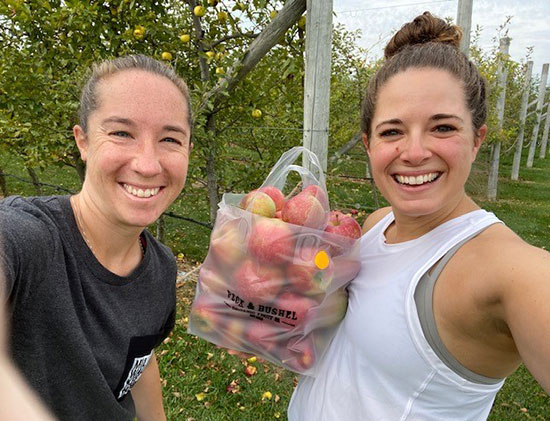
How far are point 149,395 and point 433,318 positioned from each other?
1.15m

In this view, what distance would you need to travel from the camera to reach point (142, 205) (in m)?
1.17

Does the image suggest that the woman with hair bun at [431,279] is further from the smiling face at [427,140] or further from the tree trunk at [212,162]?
the tree trunk at [212,162]

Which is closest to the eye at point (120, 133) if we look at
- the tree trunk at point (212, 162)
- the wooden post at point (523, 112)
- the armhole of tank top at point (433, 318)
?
the armhole of tank top at point (433, 318)

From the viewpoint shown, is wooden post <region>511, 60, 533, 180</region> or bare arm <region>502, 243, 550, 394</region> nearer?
bare arm <region>502, 243, 550, 394</region>

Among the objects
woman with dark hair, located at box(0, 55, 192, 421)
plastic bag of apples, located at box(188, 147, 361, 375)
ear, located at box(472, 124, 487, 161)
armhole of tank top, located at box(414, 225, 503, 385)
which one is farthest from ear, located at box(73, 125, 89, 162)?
ear, located at box(472, 124, 487, 161)

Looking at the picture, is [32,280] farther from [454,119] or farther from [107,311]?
[454,119]

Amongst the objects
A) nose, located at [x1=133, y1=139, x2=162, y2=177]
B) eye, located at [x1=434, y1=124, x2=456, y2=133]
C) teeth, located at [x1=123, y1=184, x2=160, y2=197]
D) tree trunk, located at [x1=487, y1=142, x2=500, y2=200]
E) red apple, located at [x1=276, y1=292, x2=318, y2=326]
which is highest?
eye, located at [x1=434, y1=124, x2=456, y2=133]

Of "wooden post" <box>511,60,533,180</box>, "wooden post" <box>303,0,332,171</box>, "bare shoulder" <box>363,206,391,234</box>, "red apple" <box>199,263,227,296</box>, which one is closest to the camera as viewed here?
"red apple" <box>199,263,227,296</box>

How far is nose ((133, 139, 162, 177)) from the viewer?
1.14 meters

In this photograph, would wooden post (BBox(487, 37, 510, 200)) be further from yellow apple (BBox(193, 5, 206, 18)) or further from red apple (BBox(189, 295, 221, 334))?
red apple (BBox(189, 295, 221, 334))

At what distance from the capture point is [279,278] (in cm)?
120

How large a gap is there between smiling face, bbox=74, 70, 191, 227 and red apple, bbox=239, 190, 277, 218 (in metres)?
0.28

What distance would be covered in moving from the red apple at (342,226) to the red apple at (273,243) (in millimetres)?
176

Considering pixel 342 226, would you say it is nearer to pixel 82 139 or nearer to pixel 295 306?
pixel 295 306
